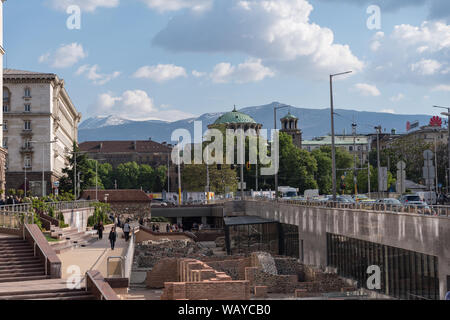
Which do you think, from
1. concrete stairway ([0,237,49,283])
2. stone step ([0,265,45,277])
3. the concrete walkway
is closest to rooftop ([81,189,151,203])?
the concrete walkway

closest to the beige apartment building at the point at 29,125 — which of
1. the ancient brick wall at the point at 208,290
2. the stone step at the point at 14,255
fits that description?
the stone step at the point at 14,255

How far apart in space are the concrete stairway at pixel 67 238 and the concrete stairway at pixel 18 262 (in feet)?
18.3

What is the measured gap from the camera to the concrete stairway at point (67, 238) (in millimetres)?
37906

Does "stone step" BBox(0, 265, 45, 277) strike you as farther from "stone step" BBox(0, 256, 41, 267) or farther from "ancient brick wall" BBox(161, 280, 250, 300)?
"ancient brick wall" BBox(161, 280, 250, 300)

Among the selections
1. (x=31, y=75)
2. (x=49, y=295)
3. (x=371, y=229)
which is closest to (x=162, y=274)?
(x=371, y=229)

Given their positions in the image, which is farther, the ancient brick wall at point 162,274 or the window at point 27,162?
the window at point 27,162

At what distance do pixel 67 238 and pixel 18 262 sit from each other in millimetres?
15034

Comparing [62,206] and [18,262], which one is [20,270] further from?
[62,206]

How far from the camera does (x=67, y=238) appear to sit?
1684 inches

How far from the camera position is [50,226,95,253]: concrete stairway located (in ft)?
124

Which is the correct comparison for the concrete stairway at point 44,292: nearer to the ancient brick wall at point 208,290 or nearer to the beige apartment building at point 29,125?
the ancient brick wall at point 208,290
